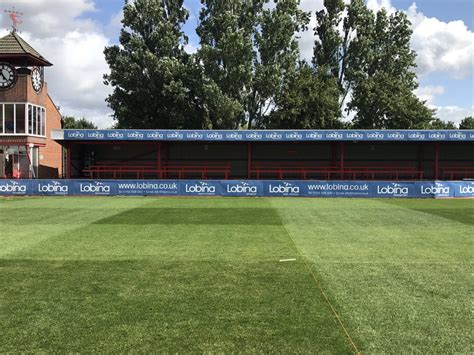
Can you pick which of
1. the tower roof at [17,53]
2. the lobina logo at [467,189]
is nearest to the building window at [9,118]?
the tower roof at [17,53]

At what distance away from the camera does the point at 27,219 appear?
16.9 metres

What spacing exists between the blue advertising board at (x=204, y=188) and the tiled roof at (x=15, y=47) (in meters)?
11.9

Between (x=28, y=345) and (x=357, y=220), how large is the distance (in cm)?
1350

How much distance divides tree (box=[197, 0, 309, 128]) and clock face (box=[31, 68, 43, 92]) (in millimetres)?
13381

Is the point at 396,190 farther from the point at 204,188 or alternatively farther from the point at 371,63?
the point at 371,63

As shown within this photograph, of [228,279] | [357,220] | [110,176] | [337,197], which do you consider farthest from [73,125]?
[228,279]

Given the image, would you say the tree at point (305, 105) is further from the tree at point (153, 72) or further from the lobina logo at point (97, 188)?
the lobina logo at point (97, 188)

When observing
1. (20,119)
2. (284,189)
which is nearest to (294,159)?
(284,189)

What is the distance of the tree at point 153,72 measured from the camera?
136 ft

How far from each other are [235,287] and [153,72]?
3660 cm

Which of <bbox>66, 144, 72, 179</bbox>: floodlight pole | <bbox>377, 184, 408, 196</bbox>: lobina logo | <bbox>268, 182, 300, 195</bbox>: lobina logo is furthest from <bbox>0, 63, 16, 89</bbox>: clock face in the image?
<bbox>377, 184, 408, 196</bbox>: lobina logo

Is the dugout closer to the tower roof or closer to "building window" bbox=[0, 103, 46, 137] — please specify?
"building window" bbox=[0, 103, 46, 137]

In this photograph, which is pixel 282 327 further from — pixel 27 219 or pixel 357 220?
pixel 27 219

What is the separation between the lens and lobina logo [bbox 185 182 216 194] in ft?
92.8
